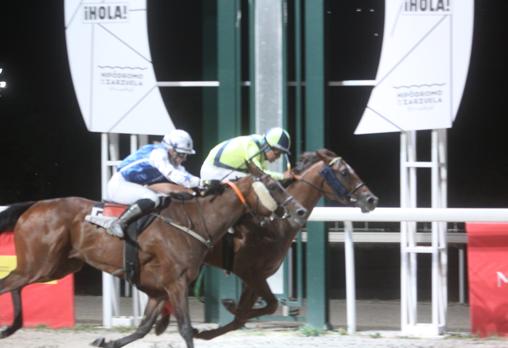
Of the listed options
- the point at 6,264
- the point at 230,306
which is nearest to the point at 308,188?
the point at 230,306

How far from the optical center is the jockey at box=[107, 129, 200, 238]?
8.13 meters

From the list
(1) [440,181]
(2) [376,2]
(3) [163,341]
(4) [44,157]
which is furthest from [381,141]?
(3) [163,341]

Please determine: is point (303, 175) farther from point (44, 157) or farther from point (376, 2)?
point (44, 157)

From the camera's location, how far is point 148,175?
8555mm

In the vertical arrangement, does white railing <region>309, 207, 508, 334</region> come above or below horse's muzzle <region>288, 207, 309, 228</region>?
below

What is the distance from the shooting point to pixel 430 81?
10023mm

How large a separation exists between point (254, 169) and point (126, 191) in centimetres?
107

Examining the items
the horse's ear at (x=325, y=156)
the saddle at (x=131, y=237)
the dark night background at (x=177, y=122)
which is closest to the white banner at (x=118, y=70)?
the horse's ear at (x=325, y=156)

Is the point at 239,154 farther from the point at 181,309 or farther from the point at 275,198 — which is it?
the point at 181,309

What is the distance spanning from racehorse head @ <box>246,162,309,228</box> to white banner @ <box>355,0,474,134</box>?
2262 millimetres

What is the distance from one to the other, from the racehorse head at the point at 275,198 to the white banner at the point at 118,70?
8.19ft

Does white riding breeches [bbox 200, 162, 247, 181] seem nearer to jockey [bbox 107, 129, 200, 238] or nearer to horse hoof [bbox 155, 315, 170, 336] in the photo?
jockey [bbox 107, 129, 200, 238]

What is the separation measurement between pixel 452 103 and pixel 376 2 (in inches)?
290

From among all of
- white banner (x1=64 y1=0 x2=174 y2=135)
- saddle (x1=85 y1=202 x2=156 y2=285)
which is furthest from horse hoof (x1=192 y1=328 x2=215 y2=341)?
white banner (x1=64 y1=0 x2=174 y2=135)
